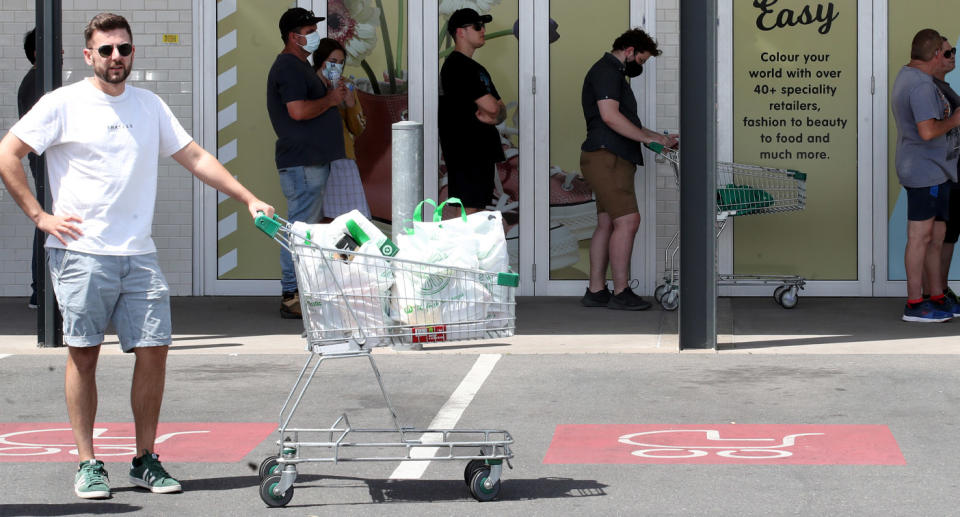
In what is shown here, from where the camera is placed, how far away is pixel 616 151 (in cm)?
1181

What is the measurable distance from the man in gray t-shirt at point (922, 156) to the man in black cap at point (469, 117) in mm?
3062

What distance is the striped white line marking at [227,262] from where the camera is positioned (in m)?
12.9

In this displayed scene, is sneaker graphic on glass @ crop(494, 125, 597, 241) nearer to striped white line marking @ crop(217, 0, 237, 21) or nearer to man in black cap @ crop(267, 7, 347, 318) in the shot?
man in black cap @ crop(267, 7, 347, 318)

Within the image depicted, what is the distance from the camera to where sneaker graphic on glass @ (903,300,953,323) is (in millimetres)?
10898

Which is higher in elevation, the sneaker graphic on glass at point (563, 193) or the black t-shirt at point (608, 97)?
the black t-shirt at point (608, 97)

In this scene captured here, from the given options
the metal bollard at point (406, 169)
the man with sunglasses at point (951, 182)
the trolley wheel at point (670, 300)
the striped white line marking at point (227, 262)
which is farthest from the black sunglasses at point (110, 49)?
the striped white line marking at point (227, 262)

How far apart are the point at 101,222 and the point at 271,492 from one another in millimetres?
1288

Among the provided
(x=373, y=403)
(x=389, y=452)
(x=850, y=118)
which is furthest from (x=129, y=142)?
(x=850, y=118)

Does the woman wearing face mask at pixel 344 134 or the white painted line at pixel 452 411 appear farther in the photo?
the woman wearing face mask at pixel 344 134

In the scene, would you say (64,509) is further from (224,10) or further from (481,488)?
(224,10)

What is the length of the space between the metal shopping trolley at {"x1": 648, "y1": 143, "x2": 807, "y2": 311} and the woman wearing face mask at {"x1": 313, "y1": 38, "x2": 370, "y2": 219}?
93.4 inches

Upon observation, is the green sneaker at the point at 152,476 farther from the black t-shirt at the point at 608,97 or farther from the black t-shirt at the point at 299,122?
the black t-shirt at the point at 608,97

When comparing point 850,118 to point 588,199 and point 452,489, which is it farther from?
point 452,489

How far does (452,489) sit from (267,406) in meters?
2.16
